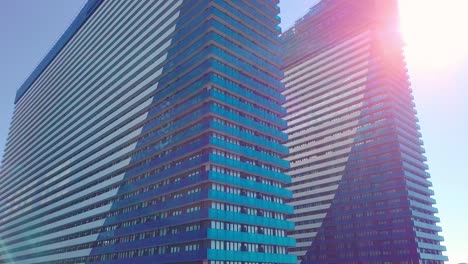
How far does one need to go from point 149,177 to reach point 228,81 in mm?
26843

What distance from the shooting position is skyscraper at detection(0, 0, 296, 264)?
7362 cm

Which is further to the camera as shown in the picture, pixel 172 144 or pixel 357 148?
pixel 357 148

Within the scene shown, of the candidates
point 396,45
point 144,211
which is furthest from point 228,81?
point 396,45

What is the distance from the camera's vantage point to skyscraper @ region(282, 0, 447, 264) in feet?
414

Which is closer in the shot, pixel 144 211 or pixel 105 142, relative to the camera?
pixel 144 211

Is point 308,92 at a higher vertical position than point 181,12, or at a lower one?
higher

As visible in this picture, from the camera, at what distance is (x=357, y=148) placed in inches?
5492

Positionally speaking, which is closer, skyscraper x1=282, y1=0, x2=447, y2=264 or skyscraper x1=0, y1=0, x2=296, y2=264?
skyscraper x1=0, y1=0, x2=296, y2=264

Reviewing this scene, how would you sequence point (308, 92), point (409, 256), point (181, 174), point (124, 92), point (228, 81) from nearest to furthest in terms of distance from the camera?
1. point (181, 174)
2. point (228, 81)
3. point (124, 92)
4. point (409, 256)
5. point (308, 92)

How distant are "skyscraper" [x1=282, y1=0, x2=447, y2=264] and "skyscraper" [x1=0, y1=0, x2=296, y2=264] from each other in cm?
5453

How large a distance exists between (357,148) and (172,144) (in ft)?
260

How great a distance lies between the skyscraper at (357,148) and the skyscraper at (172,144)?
54531 millimetres

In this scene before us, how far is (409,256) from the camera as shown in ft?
386

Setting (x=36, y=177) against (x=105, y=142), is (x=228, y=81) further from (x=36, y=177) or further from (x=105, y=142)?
(x=36, y=177)
